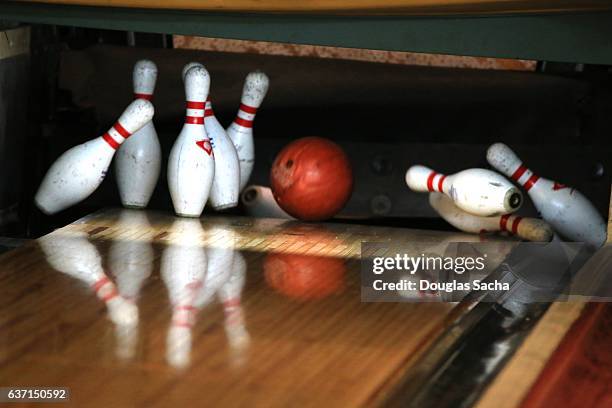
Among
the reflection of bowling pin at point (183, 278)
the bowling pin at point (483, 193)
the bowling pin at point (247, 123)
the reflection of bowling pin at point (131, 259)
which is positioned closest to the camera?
the reflection of bowling pin at point (183, 278)

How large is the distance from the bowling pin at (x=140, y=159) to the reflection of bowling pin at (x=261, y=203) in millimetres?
228

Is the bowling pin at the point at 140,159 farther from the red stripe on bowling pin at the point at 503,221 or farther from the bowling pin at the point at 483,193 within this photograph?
the red stripe on bowling pin at the point at 503,221

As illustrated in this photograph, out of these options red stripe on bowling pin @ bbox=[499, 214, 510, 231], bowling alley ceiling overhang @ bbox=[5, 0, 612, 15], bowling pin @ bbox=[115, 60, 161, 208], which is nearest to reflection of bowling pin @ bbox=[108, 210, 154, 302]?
bowling pin @ bbox=[115, 60, 161, 208]

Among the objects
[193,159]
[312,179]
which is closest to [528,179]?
[312,179]

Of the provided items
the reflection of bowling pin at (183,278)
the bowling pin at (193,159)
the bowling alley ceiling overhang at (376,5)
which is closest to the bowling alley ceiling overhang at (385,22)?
the bowling alley ceiling overhang at (376,5)

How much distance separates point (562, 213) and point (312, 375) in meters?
0.95

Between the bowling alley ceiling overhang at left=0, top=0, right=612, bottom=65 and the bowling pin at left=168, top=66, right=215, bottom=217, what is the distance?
179 millimetres

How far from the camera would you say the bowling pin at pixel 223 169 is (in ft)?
7.30

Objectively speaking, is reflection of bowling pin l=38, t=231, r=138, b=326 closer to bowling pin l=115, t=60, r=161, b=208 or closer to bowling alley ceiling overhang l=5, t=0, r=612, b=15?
bowling pin l=115, t=60, r=161, b=208

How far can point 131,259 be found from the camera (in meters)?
1.88

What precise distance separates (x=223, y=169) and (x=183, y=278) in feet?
1.65

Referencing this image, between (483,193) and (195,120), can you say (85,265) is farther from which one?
(483,193)

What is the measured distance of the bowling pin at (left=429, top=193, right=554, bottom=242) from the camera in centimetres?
206

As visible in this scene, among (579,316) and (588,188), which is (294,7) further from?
(588,188)
